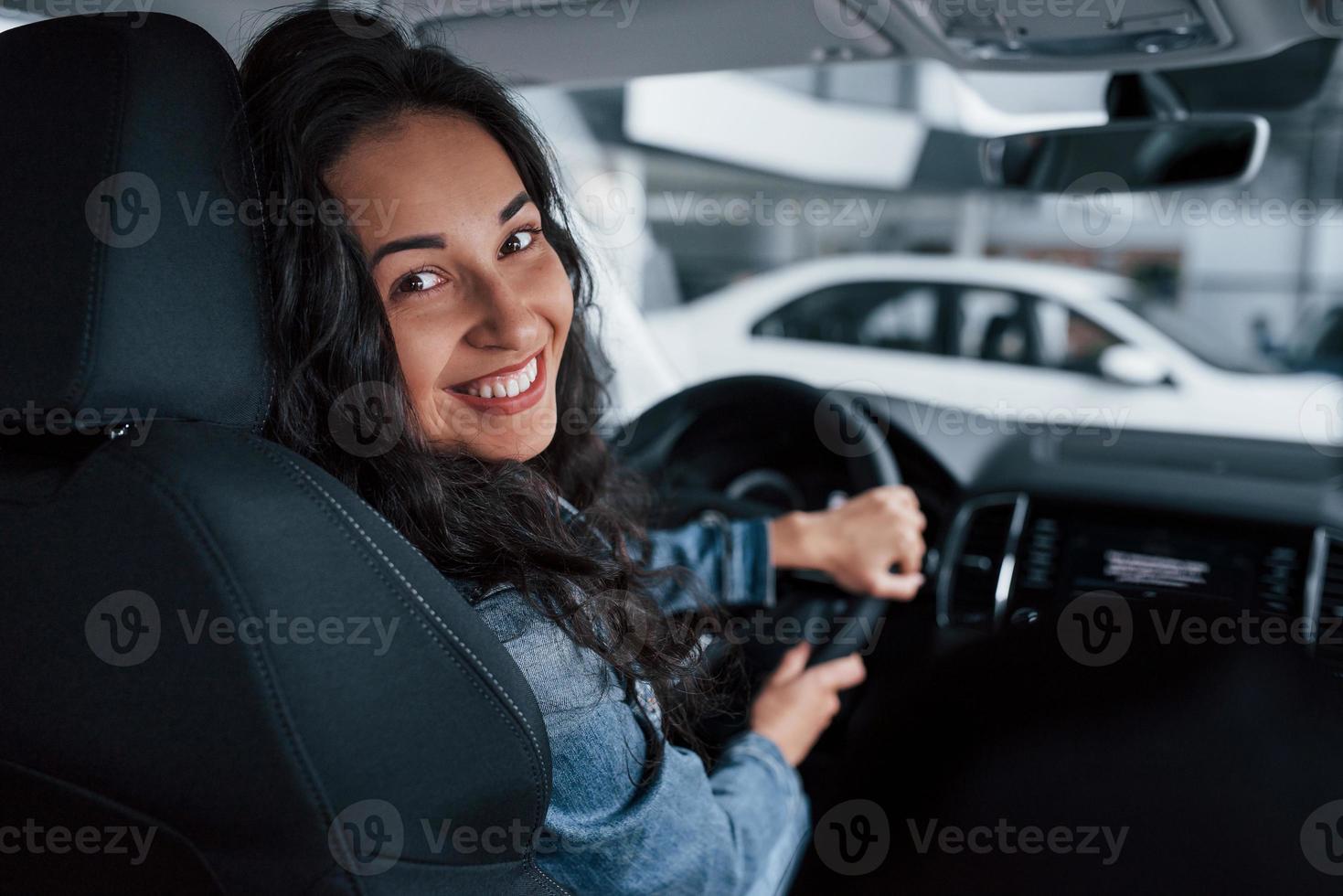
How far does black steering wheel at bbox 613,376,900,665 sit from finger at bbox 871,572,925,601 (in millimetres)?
22

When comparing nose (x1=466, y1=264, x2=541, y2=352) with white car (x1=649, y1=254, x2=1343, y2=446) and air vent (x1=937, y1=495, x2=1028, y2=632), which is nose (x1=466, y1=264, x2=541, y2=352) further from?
white car (x1=649, y1=254, x2=1343, y2=446)

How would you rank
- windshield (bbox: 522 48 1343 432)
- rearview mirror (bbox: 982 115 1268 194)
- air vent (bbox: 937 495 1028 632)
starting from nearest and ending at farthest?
rearview mirror (bbox: 982 115 1268 194)
air vent (bbox: 937 495 1028 632)
windshield (bbox: 522 48 1343 432)

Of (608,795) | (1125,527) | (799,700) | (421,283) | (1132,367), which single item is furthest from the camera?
(1132,367)

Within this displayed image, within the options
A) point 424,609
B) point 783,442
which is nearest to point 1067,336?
point 783,442

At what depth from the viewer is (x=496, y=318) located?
1.19 m

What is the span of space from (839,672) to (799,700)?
0.09 meters

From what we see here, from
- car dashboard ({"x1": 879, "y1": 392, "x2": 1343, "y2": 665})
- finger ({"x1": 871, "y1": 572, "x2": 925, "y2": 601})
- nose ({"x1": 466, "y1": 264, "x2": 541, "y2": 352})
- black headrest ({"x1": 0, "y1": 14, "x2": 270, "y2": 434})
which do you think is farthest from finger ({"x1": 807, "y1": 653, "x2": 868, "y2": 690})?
black headrest ({"x1": 0, "y1": 14, "x2": 270, "y2": 434})

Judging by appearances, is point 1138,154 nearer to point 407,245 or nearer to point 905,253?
point 407,245

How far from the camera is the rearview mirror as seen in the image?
5.51 feet

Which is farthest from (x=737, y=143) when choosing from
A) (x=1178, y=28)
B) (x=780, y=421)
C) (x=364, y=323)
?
(x=364, y=323)

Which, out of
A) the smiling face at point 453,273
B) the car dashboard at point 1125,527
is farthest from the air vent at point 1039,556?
the smiling face at point 453,273

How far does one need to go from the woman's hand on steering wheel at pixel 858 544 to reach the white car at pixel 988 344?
2514 mm

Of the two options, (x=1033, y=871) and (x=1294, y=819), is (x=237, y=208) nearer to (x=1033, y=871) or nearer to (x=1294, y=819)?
(x=1033, y=871)

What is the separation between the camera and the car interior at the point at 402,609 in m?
0.82
